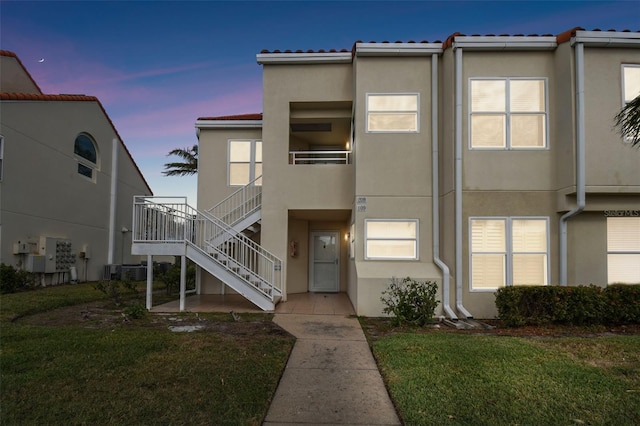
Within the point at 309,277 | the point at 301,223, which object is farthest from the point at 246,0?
the point at 309,277

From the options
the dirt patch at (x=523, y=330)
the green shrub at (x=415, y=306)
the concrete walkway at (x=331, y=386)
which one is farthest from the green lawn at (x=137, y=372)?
the green shrub at (x=415, y=306)

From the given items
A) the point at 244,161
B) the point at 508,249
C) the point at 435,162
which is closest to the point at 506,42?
the point at 435,162

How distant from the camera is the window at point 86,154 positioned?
611 inches

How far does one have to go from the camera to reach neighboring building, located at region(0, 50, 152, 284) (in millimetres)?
12086

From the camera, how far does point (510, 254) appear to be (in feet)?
27.9

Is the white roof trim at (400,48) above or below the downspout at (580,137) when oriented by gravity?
above

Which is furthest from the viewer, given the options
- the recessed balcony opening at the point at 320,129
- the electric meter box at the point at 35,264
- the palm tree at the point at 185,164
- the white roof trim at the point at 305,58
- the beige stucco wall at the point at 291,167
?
the palm tree at the point at 185,164

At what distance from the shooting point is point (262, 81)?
35.7 ft

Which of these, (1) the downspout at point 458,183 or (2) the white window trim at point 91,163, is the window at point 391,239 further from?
(2) the white window trim at point 91,163

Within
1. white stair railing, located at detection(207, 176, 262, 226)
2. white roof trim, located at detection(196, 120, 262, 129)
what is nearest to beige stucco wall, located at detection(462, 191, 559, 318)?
white stair railing, located at detection(207, 176, 262, 226)

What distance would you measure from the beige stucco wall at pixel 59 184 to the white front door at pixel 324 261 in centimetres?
1009

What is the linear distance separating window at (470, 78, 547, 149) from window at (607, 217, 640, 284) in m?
2.59

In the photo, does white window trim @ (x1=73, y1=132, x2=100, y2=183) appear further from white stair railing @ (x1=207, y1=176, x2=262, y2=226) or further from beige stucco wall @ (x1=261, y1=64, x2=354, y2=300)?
beige stucco wall @ (x1=261, y1=64, x2=354, y2=300)

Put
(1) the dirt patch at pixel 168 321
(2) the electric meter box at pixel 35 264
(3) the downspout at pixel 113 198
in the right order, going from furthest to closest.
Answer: (3) the downspout at pixel 113 198, (2) the electric meter box at pixel 35 264, (1) the dirt patch at pixel 168 321
